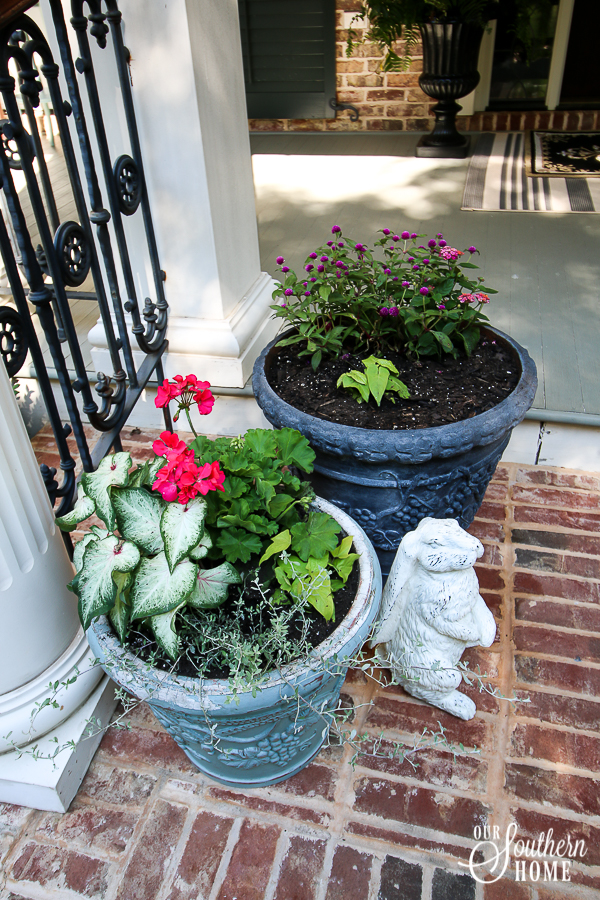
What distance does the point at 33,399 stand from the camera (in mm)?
2611

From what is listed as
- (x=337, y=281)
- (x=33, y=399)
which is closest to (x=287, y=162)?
(x=33, y=399)

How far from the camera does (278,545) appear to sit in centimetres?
130

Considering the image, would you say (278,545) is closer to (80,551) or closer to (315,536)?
(315,536)

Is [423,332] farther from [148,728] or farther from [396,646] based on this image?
[148,728]

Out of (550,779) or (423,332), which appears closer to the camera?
(550,779)

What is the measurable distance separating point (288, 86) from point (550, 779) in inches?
202

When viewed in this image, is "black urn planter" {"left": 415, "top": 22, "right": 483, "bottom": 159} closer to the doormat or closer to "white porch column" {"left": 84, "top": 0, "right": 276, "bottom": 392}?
the doormat

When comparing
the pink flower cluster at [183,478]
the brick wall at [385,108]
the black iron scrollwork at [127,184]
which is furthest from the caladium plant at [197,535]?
the brick wall at [385,108]

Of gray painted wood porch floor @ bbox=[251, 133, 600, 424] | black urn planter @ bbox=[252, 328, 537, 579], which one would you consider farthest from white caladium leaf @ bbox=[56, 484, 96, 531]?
gray painted wood porch floor @ bbox=[251, 133, 600, 424]

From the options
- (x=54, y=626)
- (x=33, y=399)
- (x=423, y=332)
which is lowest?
(x=33, y=399)

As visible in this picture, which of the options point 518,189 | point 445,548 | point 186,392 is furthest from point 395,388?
point 518,189

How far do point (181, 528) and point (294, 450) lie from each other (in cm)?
38

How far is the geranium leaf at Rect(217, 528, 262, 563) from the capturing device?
4.23 feet

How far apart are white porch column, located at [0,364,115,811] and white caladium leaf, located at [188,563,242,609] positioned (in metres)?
0.37
